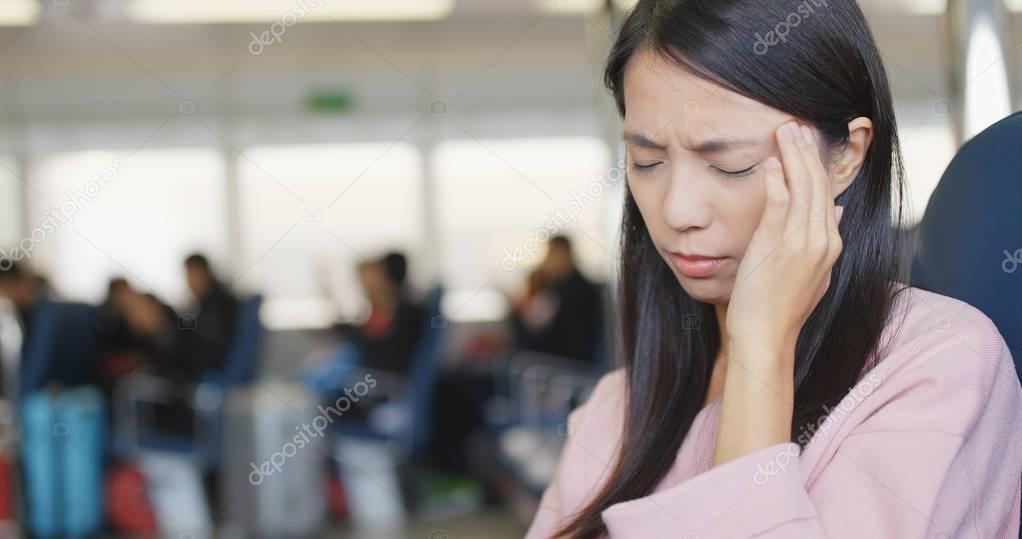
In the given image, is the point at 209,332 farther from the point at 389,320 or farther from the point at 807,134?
the point at 807,134

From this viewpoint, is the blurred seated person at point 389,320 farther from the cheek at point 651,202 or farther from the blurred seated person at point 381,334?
the cheek at point 651,202

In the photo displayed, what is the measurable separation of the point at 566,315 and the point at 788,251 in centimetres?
423

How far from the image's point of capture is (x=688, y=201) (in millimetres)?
958

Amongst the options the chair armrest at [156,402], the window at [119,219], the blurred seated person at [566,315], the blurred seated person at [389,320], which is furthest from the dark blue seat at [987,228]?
the window at [119,219]

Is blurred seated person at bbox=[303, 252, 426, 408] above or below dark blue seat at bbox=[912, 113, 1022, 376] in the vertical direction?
below

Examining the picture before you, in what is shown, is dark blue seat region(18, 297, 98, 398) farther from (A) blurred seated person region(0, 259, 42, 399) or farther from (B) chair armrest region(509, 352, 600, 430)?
(B) chair armrest region(509, 352, 600, 430)

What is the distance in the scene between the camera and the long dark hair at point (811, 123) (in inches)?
36.9

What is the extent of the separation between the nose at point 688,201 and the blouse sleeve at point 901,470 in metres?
0.21

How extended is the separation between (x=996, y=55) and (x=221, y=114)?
6640 millimetres

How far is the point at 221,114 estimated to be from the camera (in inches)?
295

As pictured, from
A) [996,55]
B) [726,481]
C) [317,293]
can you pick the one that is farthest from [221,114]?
[726,481]

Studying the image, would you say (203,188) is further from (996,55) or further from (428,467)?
(996,55)

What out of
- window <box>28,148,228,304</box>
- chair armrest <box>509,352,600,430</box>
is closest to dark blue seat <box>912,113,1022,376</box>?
chair armrest <box>509,352,600,430</box>

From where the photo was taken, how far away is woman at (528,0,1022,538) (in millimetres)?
848
